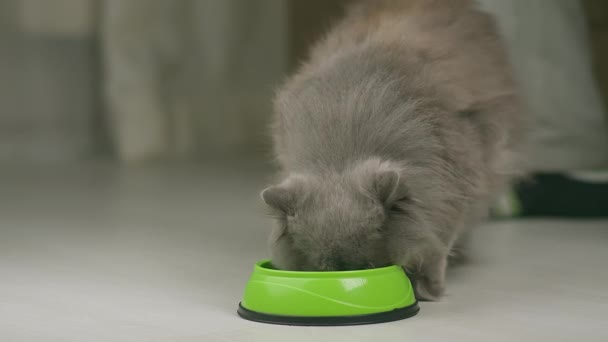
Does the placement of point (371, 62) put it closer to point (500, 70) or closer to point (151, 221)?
point (500, 70)

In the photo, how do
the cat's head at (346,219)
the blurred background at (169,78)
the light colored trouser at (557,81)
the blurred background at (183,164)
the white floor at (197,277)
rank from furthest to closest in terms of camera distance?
1. the blurred background at (169,78)
2. the light colored trouser at (557,81)
3. the blurred background at (183,164)
4. the cat's head at (346,219)
5. the white floor at (197,277)

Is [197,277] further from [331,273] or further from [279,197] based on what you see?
[331,273]

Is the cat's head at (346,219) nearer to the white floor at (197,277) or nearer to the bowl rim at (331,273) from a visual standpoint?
the bowl rim at (331,273)

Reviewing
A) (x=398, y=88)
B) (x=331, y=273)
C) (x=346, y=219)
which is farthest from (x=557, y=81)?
(x=331, y=273)

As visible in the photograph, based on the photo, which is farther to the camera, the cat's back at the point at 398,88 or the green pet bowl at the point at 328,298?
the cat's back at the point at 398,88

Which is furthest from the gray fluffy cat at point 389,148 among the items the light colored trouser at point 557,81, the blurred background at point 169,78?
the blurred background at point 169,78

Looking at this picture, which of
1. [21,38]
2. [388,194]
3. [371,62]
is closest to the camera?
[388,194]

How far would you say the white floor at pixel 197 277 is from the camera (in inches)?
74.9

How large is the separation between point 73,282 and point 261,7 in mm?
4587

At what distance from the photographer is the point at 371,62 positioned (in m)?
2.36

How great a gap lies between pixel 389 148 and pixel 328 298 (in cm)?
45

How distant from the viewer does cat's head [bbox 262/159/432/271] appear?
6.57ft

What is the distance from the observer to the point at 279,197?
6.75ft

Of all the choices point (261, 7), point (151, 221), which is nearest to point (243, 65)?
point (261, 7)
